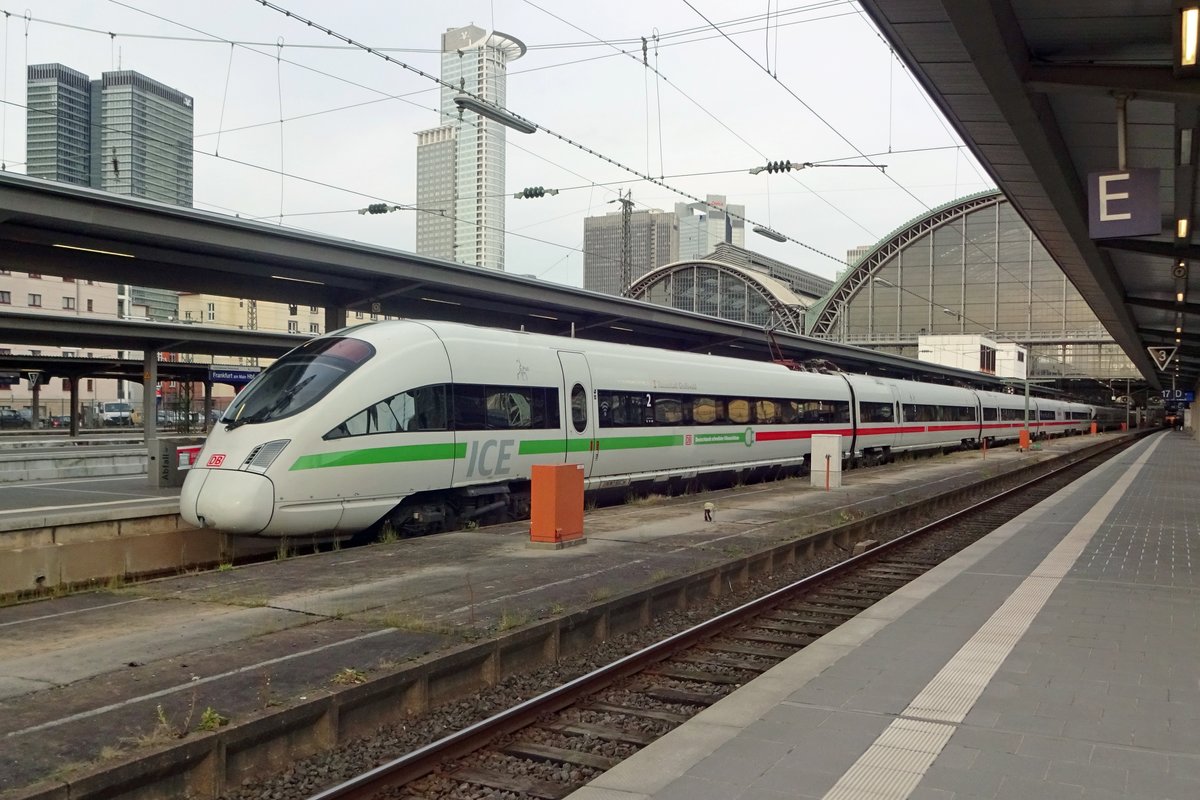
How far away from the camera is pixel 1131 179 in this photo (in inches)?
371

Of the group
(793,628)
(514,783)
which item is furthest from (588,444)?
(514,783)

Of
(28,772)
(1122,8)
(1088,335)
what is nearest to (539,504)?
(28,772)

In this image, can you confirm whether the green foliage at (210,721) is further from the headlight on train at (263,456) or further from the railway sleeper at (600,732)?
the headlight on train at (263,456)

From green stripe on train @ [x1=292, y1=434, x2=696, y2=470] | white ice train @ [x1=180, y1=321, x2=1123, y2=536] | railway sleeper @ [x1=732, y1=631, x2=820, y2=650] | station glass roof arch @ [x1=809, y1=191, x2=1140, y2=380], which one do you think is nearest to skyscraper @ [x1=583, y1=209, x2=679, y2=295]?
station glass roof arch @ [x1=809, y1=191, x2=1140, y2=380]

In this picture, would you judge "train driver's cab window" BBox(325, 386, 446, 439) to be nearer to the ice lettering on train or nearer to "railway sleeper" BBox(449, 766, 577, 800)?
the ice lettering on train

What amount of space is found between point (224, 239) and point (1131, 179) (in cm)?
1417

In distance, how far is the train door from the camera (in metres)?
14.8

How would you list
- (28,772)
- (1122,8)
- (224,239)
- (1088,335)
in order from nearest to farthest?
(28,772), (1122,8), (224,239), (1088,335)

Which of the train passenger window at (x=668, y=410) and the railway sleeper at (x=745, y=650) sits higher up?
the train passenger window at (x=668, y=410)

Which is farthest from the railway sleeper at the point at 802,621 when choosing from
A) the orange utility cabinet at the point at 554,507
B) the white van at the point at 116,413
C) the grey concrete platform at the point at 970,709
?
the white van at the point at 116,413

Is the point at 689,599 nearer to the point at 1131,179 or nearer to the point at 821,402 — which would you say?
the point at 1131,179

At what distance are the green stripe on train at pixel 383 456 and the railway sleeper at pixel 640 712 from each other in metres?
5.60

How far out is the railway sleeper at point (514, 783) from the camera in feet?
15.3

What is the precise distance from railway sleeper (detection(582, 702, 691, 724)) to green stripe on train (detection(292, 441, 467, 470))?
5605 mm
